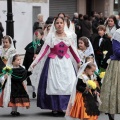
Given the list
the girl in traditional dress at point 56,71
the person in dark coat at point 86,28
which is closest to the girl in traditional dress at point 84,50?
the girl in traditional dress at point 56,71

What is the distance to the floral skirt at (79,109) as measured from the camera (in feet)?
32.8

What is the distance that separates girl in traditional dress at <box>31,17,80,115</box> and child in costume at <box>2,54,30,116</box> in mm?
322

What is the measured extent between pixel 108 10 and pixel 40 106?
83.8 ft

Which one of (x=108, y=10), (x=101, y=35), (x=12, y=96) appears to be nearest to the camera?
(x=12, y=96)

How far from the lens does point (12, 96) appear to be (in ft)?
38.3

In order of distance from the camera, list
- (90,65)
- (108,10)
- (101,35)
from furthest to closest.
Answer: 1. (108,10)
2. (101,35)
3. (90,65)

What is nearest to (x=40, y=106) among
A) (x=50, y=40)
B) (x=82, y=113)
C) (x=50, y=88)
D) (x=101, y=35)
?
(x=50, y=88)

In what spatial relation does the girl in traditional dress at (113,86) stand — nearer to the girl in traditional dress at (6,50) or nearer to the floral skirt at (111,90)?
the floral skirt at (111,90)

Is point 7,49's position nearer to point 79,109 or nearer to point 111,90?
point 111,90

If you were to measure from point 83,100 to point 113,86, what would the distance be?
0.71m

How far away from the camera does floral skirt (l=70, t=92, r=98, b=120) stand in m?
9.98

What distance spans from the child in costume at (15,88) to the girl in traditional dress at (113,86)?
177 centimetres

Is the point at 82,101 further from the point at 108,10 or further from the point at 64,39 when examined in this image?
the point at 108,10

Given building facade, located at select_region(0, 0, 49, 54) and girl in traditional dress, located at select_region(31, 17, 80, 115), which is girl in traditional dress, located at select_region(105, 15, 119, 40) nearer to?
girl in traditional dress, located at select_region(31, 17, 80, 115)
